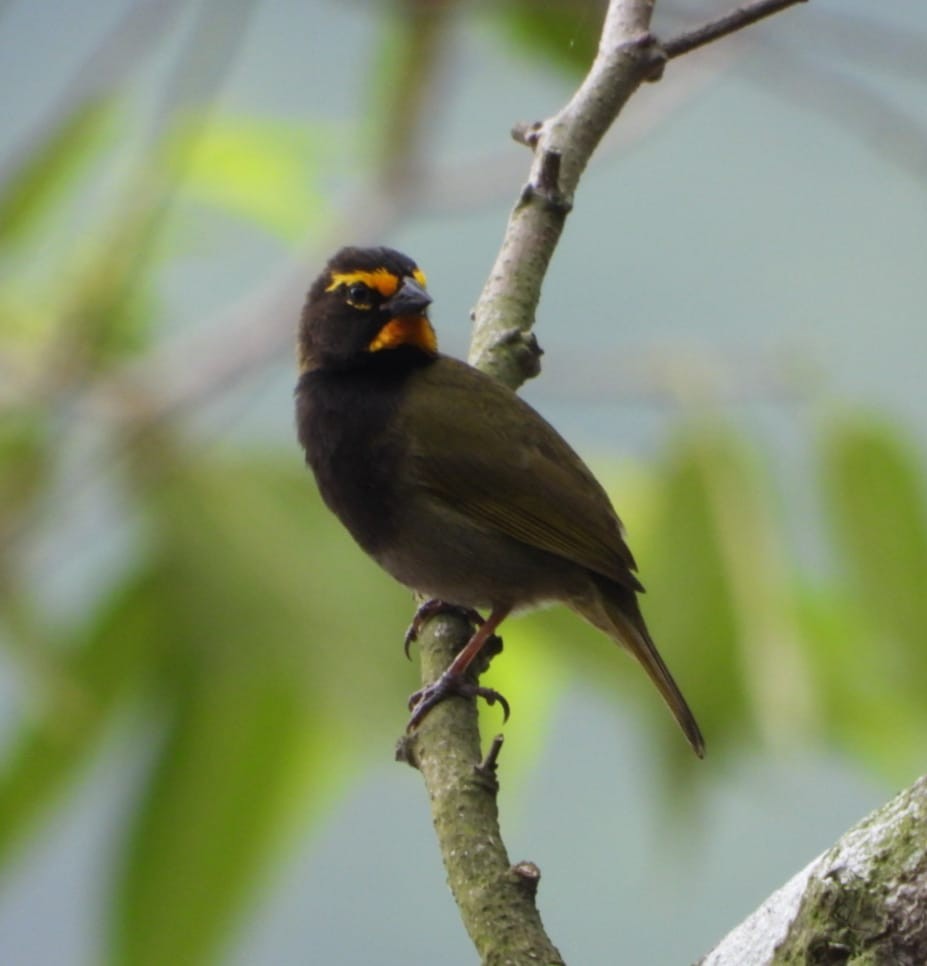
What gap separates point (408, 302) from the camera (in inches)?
176

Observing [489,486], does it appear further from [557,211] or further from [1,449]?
[1,449]

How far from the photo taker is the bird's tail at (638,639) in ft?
13.4

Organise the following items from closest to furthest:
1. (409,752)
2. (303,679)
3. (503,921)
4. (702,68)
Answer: (503,921) < (409,752) < (303,679) < (702,68)

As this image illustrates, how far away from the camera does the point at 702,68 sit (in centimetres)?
495

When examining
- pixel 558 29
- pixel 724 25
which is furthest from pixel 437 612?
pixel 558 29

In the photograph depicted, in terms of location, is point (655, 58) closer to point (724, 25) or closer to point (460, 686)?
point (724, 25)

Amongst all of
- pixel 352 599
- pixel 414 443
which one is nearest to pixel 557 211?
pixel 414 443

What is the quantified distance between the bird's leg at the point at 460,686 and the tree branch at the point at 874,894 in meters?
1.44

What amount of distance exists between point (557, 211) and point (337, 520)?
129 centimetres

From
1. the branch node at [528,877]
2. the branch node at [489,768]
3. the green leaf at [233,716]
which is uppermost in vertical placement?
the green leaf at [233,716]

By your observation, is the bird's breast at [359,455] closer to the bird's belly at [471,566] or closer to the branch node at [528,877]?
the bird's belly at [471,566]

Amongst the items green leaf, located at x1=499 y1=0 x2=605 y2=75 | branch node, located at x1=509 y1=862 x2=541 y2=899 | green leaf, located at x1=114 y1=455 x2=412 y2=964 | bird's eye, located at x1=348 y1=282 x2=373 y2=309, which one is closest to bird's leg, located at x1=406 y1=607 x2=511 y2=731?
green leaf, located at x1=114 y1=455 x2=412 y2=964

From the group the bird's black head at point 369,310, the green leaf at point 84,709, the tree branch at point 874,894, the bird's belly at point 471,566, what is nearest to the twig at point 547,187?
the bird's belly at point 471,566

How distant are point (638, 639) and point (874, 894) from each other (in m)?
2.34
